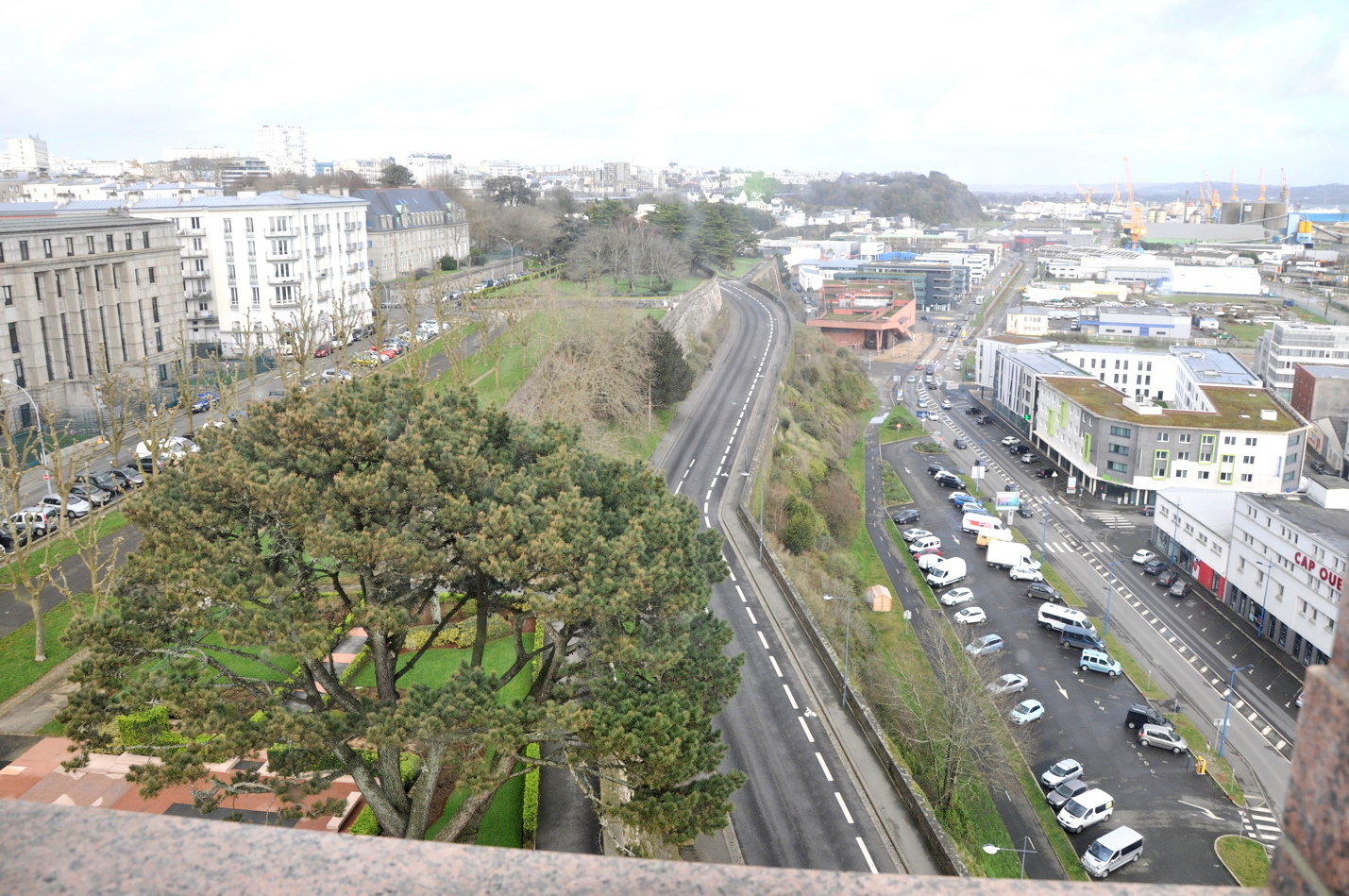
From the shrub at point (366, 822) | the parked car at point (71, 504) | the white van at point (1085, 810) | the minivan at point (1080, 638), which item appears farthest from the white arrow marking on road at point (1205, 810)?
the parked car at point (71, 504)

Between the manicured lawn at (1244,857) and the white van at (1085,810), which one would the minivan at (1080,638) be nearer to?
the white van at (1085,810)

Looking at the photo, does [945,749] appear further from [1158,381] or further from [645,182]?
[645,182]

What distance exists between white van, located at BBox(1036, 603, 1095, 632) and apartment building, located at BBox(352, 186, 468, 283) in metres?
28.9

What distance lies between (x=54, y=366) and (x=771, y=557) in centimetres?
2019

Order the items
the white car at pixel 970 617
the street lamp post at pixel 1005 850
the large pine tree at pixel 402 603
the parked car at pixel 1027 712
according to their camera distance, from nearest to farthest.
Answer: the large pine tree at pixel 402 603 < the street lamp post at pixel 1005 850 < the parked car at pixel 1027 712 < the white car at pixel 970 617

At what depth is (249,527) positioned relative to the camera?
879 cm

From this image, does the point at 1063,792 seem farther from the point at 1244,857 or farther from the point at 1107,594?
the point at 1107,594

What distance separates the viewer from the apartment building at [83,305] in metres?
25.3

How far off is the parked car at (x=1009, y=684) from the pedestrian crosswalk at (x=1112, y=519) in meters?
12.9

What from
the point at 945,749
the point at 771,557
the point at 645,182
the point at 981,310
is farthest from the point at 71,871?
the point at 645,182

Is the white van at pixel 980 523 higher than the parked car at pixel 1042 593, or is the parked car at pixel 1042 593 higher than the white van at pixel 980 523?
the white van at pixel 980 523

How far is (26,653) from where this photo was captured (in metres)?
14.7

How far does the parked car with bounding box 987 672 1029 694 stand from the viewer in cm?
2043

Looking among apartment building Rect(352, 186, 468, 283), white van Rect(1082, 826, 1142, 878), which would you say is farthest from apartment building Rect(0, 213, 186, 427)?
white van Rect(1082, 826, 1142, 878)
